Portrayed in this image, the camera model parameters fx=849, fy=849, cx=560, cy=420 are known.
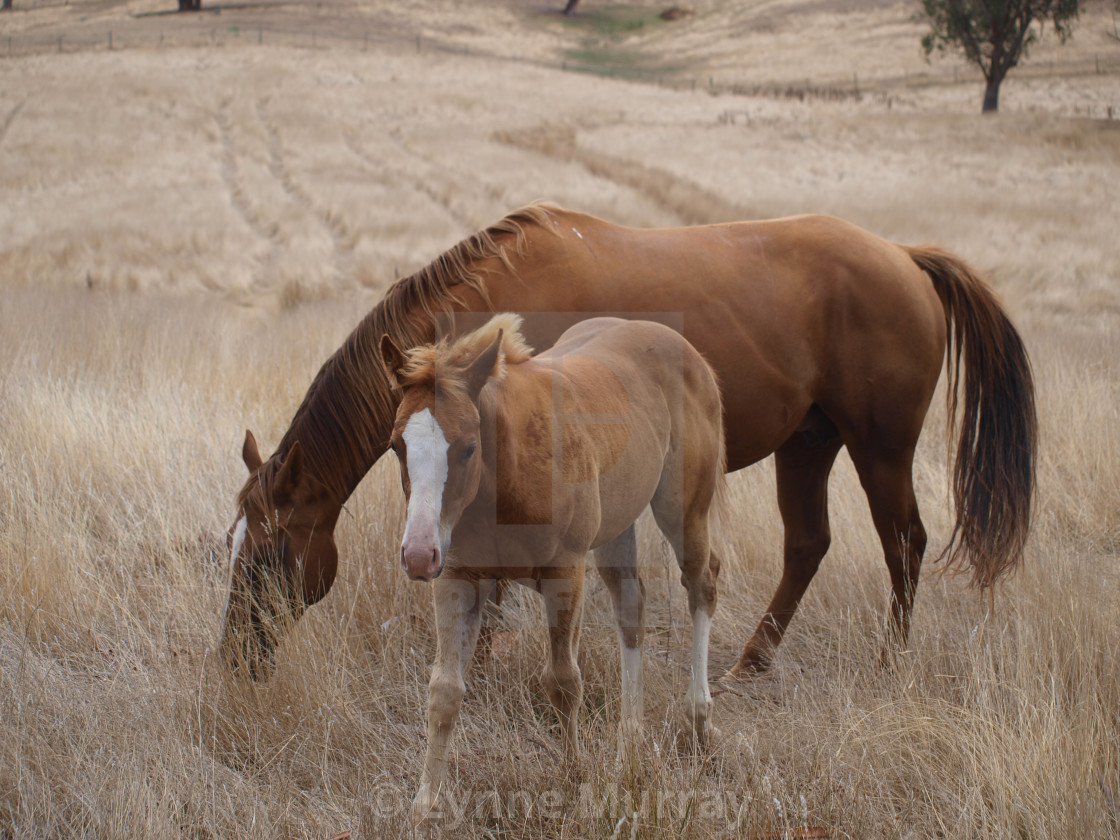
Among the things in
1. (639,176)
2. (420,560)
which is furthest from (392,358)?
(639,176)

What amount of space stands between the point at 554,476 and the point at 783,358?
1891mm

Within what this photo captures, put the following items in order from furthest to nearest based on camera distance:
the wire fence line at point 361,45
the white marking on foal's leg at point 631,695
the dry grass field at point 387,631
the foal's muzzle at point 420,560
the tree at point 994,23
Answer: the wire fence line at point 361,45, the tree at point 994,23, the white marking on foal's leg at point 631,695, the dry grass field at point 387,631, the foal's muzzle at point 420,560

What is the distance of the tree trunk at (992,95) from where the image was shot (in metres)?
34.9

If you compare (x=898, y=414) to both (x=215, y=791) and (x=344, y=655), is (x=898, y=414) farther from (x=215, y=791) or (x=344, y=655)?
(x=215, y=791)

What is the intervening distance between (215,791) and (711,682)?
6.77 ft

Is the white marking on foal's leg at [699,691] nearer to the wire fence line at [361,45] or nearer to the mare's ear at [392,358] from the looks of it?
the mare's ear at [392,358]

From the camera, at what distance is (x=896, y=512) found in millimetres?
4023

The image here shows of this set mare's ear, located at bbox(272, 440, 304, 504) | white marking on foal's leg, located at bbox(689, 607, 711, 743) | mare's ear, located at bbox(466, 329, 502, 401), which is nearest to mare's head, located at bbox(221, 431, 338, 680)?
mare's ear, located at bbox(272, 440, 304, 504)

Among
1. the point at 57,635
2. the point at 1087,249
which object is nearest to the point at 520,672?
the point at 57,635

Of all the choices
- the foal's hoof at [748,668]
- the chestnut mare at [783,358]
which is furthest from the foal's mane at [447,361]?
the foal's hoof at [748,668]

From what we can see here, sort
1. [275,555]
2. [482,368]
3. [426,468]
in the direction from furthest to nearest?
[275,555] → [482,368] → [426,468]

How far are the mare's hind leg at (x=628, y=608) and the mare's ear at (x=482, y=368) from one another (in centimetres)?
123

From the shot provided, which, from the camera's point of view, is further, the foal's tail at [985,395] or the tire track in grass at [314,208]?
the tire track in grass at [314,208]

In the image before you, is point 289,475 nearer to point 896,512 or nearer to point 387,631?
point 387,631
